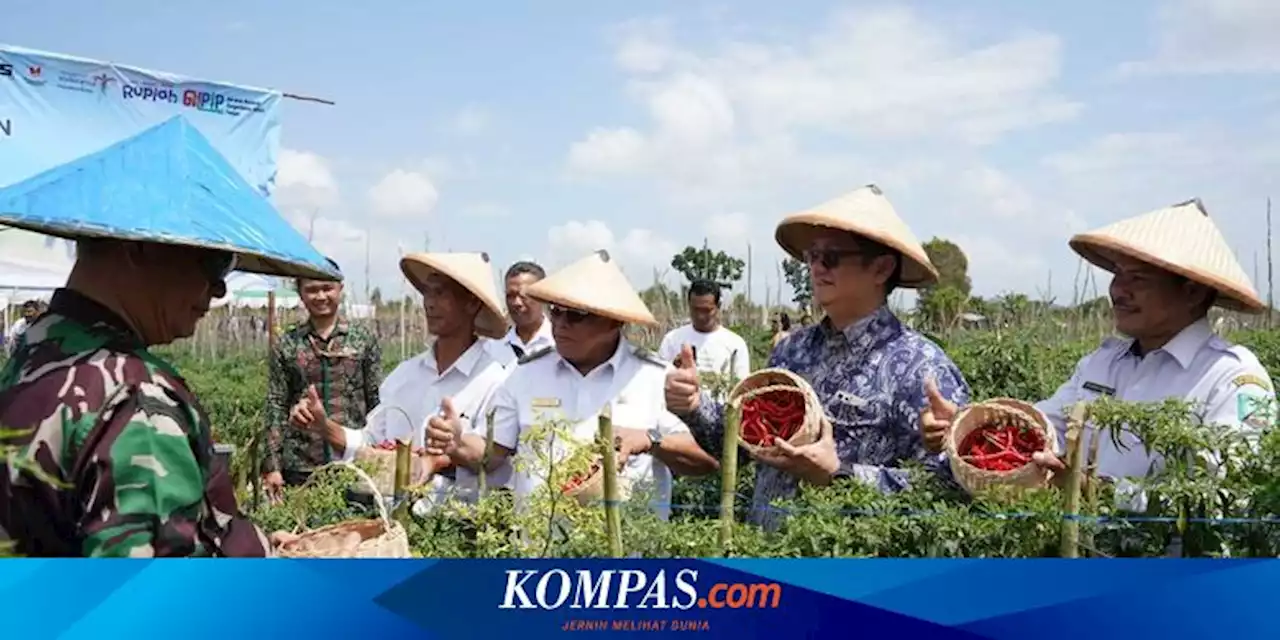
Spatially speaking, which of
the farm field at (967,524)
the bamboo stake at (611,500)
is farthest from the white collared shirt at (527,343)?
the bamboo stake at (611,500)

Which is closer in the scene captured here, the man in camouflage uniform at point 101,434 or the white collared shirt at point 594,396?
the man in camouflage uniform at point 101,434


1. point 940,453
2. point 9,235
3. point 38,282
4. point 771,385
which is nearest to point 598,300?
point 771,385

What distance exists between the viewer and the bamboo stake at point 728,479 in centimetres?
266

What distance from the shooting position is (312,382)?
5574 mm

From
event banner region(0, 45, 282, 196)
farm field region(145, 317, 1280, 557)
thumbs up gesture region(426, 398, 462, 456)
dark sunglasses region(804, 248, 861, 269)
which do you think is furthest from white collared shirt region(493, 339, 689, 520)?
event banner region(0, 45, 282, 196)

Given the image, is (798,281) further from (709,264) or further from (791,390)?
(791,390)

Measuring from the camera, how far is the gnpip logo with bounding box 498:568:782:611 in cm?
218

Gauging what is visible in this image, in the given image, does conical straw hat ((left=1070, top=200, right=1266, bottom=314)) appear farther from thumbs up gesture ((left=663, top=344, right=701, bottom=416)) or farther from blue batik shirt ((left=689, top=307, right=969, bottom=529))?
thumbs up gesture ((left=663, top=344, right=701, bottom=416))

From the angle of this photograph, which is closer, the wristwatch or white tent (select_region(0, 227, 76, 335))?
the wristwatch

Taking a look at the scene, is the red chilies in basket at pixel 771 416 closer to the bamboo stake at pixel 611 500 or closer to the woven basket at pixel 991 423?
the woven basket at pixel 991 423

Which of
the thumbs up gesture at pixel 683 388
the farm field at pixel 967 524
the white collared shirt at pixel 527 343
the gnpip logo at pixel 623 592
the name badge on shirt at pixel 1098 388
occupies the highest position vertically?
the white collared shirt at pixel 527 343

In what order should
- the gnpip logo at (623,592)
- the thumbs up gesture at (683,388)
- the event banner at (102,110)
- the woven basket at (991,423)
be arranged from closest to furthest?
the gnpip logo at (623,592) → the woven basket at (991,423) → the thumbs up gesture at (683,388) → the event banner at (102,110)

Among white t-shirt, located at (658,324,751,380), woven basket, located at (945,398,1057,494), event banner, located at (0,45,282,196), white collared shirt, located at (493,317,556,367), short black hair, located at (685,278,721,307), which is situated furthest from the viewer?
event banner, located at (0,45,282,196)

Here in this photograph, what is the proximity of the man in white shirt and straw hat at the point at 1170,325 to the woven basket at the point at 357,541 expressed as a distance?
1.58m
